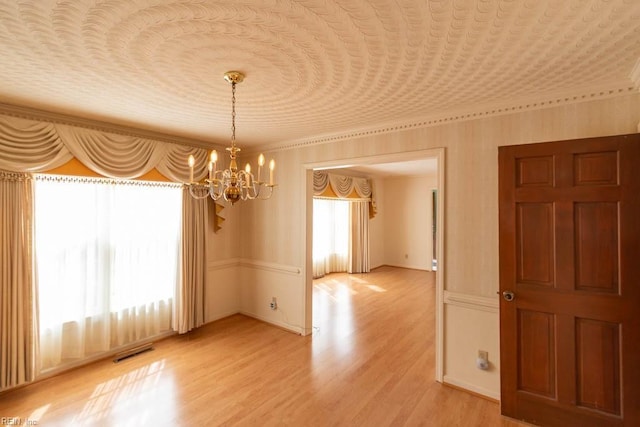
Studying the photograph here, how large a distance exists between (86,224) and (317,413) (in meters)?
2.93

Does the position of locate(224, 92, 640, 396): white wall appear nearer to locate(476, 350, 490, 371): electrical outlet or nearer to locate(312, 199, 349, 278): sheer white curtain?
locate(476, 350, 490, 371): electrical outlet

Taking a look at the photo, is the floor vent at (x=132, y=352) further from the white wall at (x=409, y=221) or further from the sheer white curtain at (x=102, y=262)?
the white wall at (x=409, y=221)

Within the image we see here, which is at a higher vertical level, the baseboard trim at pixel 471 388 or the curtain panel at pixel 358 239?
the curtain panel at pixel 358 239

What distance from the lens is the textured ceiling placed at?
4.58ft

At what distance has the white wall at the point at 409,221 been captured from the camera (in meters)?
7.95

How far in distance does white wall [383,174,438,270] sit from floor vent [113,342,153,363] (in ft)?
21.4

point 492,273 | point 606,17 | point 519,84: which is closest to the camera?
point 606,17

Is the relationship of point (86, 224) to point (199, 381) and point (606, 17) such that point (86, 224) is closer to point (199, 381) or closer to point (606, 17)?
point (199, 381)

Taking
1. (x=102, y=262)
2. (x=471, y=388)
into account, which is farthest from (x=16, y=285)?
(x=471, y=388)

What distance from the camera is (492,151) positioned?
259 centimetres

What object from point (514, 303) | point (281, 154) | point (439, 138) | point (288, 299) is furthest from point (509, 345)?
point (281, 154)

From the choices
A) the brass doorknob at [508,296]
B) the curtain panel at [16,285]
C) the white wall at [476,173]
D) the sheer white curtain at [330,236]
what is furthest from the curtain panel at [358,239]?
the curtain panel at [16,285]

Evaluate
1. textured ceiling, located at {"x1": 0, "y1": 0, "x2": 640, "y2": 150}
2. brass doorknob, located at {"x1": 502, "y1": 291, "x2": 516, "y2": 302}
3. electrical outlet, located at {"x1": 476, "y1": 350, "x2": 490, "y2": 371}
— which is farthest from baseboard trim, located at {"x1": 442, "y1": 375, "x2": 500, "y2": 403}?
textured ceiling, located at {"x1": 0, "y1": 0, "x2": 640, "y2": 150}

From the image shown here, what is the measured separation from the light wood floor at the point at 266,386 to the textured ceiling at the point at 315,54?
8.29 feet
